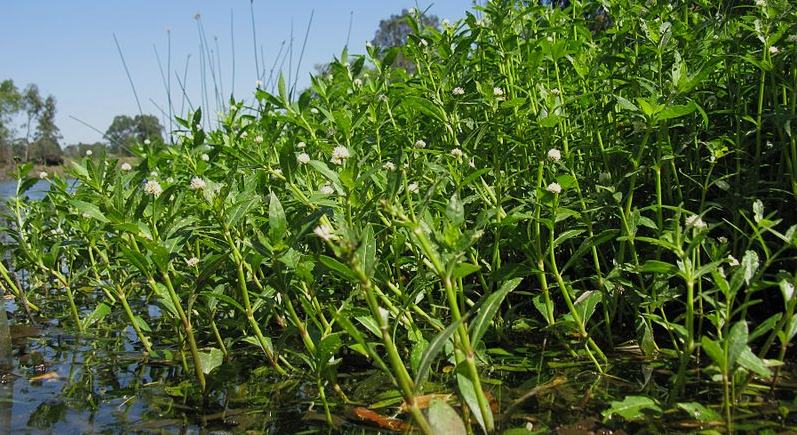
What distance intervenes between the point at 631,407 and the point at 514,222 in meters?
0.71

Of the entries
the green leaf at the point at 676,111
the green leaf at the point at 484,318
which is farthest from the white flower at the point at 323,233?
the green leaf at the point at 676,111

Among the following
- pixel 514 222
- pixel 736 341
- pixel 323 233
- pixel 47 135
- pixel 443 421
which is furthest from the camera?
pixel 47 135

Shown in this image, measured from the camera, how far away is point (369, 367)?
231 cm

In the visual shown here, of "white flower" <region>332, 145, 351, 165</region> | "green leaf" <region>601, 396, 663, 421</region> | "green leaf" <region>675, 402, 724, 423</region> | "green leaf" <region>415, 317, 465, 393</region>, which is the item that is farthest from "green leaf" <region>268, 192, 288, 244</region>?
"green leaf" <region>675, 402, 724, 423</region>

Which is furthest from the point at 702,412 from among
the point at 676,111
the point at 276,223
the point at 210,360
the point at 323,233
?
the point at 210,360

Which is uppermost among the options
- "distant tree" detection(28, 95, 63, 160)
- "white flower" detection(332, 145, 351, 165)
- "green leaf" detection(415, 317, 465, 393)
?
"distant tree" detection(28, 95, 63, 160)

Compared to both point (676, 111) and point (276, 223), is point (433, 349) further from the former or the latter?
point (676, 111)

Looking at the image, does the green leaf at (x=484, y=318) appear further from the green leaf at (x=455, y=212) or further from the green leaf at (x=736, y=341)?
the green leaf at (x=736, y=341)

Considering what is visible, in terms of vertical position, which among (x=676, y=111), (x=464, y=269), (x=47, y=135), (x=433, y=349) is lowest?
(x=433, y=349)

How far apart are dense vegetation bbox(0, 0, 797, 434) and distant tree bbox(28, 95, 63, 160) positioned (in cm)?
4724

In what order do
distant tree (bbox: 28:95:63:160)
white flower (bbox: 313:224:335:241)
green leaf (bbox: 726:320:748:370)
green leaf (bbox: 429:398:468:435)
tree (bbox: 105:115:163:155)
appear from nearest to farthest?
1. white flower (bbox: 313:224:335:241)
2. green leaf (bbox: 429:398:468:435)
3. green leaf (bbox: 726:320:748:370)
4. tree (bbox: 105:115:163:155)
5. distant tree (bbox: 28:95:63:160)

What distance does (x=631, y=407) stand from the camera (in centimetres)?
156

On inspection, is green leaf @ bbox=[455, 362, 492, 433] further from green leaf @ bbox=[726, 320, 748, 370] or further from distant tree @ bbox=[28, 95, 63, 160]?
distant tree @ bbox=[28, 95, 63, 160]

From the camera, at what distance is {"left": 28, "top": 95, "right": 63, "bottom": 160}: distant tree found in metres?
44.8
